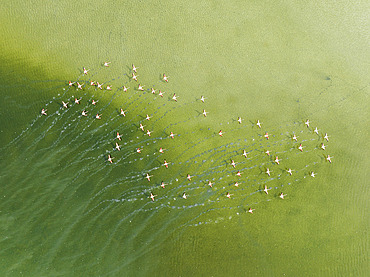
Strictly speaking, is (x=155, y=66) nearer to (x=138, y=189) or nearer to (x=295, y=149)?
(x=138, y=189)

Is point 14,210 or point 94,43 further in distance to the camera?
point 94,43

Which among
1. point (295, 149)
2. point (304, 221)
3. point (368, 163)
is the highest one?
point (295, 149)

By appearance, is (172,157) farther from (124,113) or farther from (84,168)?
(84,168)

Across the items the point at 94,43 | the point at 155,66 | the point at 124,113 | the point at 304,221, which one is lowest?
the point at 304,221

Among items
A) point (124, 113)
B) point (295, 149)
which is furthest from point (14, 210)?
point (295, 149)

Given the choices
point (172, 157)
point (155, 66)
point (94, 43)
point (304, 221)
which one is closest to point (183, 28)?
point (155, 66)

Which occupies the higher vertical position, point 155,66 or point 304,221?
point 155,66
